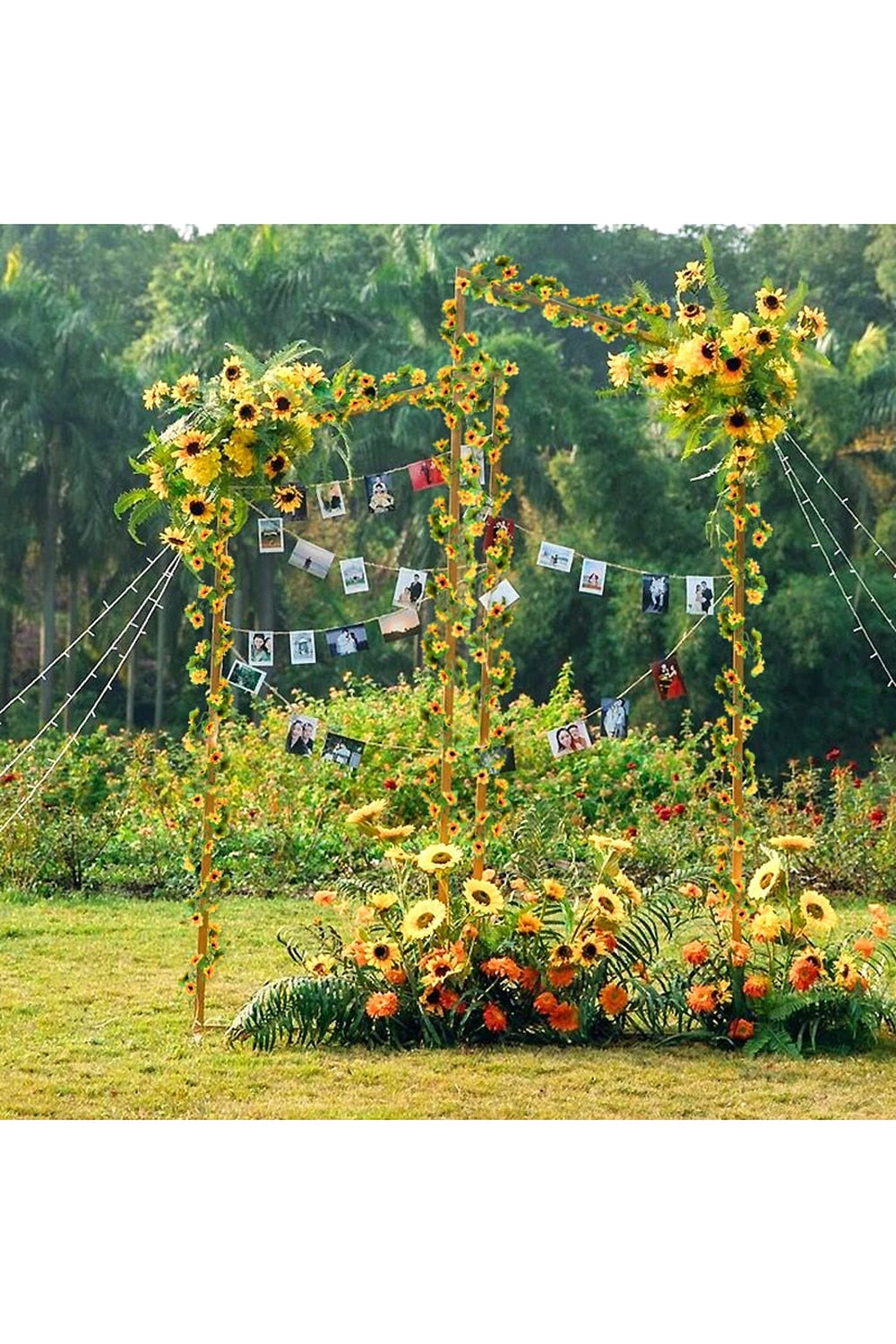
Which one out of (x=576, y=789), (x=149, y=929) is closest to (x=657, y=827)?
(x=576, y=789)

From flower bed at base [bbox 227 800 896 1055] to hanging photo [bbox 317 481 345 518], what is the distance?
3.29ft

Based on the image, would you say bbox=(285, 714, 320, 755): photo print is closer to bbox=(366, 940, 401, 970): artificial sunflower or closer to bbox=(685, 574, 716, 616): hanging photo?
bbox=(366, 940, 401, 970): artificial sunflower

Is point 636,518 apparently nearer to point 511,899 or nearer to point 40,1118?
point 511,899

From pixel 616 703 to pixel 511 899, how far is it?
0.76 meters

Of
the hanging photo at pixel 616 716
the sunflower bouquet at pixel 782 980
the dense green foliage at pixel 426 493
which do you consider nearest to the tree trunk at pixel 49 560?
the dense green foliage at pixel 426 493

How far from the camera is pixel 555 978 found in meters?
5.18

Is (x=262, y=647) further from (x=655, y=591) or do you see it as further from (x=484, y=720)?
(x=655, y=591)

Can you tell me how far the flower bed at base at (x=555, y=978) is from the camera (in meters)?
5.15

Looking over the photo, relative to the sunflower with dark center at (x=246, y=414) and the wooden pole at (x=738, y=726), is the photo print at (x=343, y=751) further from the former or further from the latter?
the wooden pole at (x=738, y=726)

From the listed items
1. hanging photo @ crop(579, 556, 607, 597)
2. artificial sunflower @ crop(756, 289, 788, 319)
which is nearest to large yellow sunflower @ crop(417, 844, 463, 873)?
hanging photo @ crop(579, 556, 607, 597)

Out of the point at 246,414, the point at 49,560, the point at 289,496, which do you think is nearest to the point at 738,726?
the point at 289,496

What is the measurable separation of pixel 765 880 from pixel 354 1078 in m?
1.43

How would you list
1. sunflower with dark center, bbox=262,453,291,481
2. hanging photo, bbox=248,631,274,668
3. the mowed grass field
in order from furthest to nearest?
hanging photo, bbox=248,631,274,668
sunflower with dark center, bbox=262,453,291,481
the mowed grass field

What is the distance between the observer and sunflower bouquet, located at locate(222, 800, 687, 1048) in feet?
16.9
